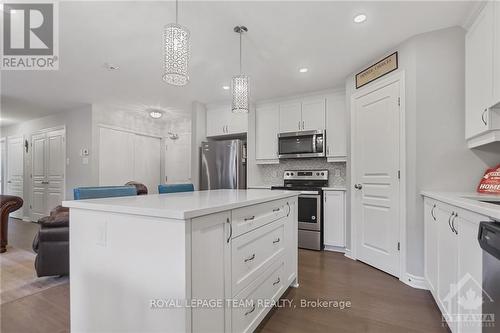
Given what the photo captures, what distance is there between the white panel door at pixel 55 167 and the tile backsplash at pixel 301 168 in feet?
13.5

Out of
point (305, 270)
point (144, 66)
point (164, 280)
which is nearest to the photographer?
point (164, 280)

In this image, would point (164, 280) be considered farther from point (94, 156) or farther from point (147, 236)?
point (94, 156)

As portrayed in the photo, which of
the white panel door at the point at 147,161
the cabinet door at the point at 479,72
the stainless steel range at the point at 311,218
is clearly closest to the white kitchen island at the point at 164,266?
the cabinet door at the point at 479,72

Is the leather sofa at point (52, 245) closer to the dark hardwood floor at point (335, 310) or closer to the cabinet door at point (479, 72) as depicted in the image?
the dark hardwood floor at point (335, 310)

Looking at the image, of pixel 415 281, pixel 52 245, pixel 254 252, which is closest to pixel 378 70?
pixel 415 281

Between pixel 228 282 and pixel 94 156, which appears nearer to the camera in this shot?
pixel 228 282

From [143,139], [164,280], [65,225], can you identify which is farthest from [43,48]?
[143,139]

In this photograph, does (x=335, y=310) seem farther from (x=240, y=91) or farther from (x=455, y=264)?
(x=240, y=91)

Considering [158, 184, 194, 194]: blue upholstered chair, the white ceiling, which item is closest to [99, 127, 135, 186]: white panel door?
the white ceiling

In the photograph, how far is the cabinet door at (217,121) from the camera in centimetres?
439

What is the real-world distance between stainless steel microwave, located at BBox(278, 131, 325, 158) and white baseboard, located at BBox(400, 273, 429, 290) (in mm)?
1843

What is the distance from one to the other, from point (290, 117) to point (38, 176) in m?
5.84

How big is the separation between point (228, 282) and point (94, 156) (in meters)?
4.41

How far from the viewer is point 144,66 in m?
2.93
